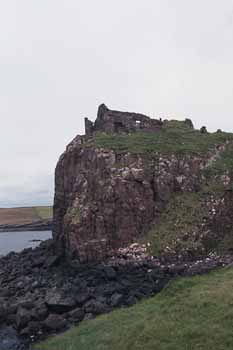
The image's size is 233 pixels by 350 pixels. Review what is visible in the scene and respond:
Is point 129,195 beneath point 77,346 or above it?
above

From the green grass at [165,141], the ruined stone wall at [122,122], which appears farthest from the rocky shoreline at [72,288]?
the ruined stone wall at [122,122]

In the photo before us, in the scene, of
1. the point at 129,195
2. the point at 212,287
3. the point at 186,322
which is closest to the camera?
the point at 186,322

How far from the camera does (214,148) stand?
158 feet

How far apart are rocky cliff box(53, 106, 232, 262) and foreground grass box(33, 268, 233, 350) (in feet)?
48.0

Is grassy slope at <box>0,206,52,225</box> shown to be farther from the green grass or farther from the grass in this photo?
the grass

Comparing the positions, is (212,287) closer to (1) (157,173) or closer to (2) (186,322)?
(2) (186,322)

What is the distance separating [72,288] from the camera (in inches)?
1270

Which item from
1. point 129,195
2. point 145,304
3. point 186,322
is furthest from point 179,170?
point 186,322

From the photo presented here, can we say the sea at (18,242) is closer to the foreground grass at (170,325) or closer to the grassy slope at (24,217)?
the grassy slope at (24,217)

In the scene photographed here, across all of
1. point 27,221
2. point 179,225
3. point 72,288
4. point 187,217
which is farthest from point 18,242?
point 72,288

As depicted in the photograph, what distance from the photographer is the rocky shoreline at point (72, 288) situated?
1029 inches

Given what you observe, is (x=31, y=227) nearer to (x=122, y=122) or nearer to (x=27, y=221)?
(x=27, y=221)

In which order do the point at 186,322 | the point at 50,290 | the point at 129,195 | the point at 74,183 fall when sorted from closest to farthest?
the point at 186,322, the point at 50,290, the point at 129,195, the point at 74,183

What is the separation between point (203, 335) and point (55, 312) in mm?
11557
